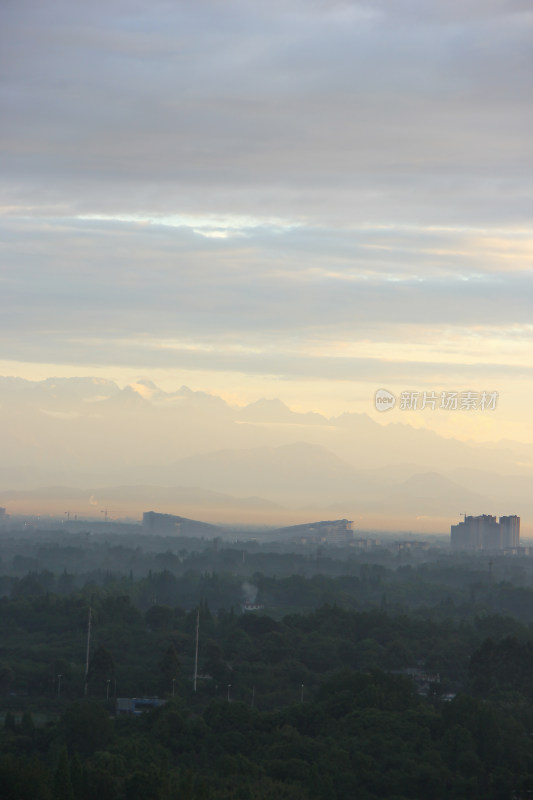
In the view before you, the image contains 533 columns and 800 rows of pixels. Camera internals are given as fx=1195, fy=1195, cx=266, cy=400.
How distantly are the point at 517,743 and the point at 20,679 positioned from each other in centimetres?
2704

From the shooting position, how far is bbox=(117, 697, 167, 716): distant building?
5297 centimetres

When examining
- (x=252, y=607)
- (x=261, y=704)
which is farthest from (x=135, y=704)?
(x=252, y=607)

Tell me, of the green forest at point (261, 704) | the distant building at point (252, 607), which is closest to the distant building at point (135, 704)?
the green forest at point (261, 704)

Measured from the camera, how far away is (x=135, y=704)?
54031 mm

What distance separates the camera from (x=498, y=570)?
18112 cm

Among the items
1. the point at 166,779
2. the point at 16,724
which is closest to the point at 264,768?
the point at 166,779

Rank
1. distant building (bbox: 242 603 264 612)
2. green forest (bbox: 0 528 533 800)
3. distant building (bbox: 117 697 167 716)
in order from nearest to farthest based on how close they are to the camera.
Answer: green forest (bbox: 0 528 533 800) < distant building (bbox: 117 697 167 716) < distant building (bbox: 242 603 264 612)

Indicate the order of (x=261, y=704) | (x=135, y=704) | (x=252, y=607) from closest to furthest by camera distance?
1. (x=135, y=704)
2. (x=261, y=704)
3. (x=252, y=607)

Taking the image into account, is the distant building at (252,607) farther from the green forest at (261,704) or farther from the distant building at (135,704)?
the distant building at (135,704)

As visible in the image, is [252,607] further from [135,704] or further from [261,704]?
[135,704]

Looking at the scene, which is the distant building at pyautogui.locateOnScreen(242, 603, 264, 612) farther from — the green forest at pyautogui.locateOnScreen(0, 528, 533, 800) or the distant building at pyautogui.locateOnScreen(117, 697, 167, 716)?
the distant building at pyautogui.locateOnScreen(117, 697, 167, 716)

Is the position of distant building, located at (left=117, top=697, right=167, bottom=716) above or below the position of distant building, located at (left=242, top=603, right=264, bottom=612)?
above

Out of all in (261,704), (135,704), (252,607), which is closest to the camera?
(135,704)

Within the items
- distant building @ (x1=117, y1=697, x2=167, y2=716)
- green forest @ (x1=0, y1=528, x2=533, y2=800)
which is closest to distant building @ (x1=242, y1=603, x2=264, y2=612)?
green forest @ (x1=0, y1=528, x2=533, y2=800)
